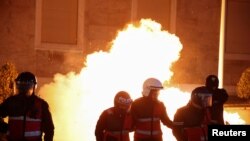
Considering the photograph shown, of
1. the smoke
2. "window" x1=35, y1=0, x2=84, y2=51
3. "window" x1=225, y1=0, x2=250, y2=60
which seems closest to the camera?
the smoke

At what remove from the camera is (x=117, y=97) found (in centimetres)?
757

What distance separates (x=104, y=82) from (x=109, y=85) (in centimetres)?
16

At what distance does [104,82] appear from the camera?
42.3 ft

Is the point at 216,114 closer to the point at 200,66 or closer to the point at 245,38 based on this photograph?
the point at 200,66

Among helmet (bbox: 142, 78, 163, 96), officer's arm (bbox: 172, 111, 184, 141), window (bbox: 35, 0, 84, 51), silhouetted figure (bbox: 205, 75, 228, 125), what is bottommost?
officer's arm (bbox: 172, 111, 184, 141)

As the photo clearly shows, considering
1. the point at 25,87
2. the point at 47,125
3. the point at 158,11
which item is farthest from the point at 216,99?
the point at 158,11

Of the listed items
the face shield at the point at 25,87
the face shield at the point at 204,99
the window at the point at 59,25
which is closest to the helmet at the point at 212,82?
the face shield at the point at 204,99

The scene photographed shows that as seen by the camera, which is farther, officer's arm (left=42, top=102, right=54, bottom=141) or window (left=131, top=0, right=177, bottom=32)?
window (left=131, top=0, right=177, bottom=32)

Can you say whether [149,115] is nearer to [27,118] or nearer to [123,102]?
[123,102]

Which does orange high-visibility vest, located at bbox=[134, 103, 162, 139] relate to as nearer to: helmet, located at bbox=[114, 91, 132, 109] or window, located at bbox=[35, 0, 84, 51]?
helmet, located at bbox=[114, 91, 132, 109]

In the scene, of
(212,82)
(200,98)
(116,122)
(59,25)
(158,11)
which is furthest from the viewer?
(158,11)

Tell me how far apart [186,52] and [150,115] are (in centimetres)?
981

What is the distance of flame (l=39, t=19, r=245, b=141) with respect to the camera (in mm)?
12109

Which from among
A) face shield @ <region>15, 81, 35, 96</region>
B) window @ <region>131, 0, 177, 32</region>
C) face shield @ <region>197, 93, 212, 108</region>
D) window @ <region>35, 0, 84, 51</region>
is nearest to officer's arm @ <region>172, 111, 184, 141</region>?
face shield @ <region>197, 93, 212, 108</region>
